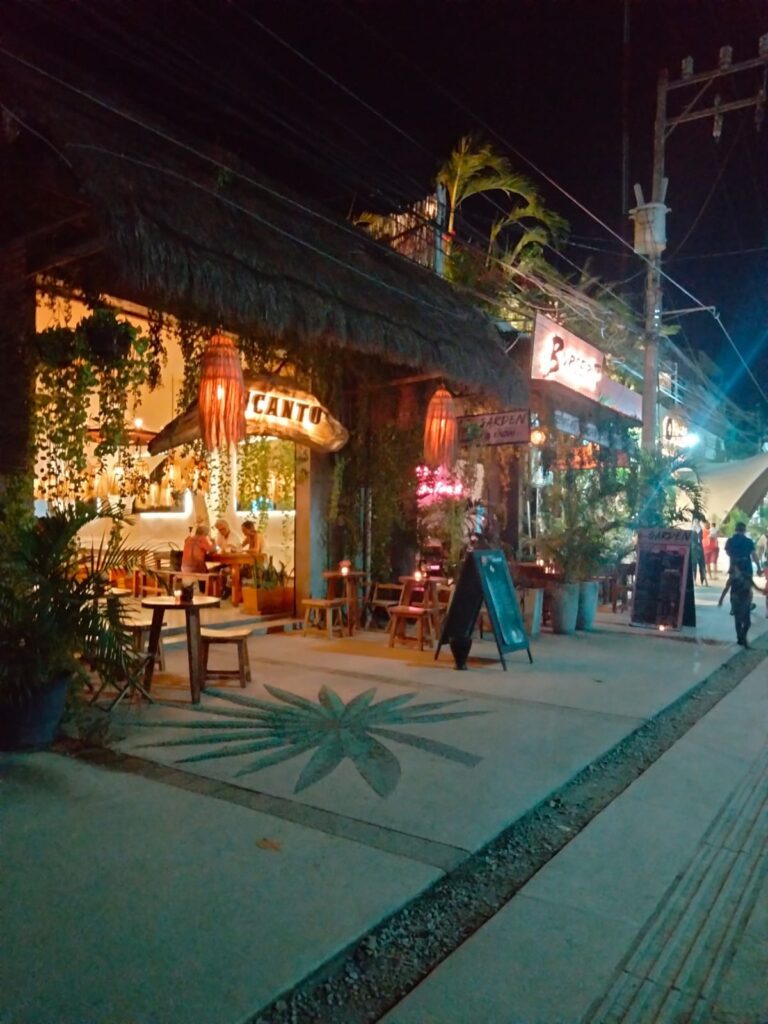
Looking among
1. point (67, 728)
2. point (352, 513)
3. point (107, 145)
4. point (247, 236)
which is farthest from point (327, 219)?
point (67, 728)

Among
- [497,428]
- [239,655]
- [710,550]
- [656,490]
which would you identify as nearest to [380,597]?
[497,428]

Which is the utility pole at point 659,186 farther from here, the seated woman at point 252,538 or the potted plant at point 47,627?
the potted plant at point 47,627

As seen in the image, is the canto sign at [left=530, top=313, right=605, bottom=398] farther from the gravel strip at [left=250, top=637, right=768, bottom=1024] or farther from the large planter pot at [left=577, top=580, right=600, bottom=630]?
the gravel strip at [left=250, top=637, right=768, bottom=1024]

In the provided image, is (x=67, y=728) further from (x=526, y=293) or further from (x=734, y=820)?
(x=526, y=293)

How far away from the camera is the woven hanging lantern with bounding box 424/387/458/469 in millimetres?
10250

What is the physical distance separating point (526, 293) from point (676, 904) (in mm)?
12836

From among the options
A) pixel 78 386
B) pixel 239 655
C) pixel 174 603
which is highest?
pixel 78 386

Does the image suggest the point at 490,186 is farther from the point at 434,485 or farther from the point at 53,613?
the point at 53,613

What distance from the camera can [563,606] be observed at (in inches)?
423

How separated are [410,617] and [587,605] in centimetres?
319

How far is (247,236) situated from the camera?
24.5 ft

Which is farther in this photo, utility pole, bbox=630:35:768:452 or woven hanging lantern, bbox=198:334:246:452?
utility pole, bbox=630:35:768:452

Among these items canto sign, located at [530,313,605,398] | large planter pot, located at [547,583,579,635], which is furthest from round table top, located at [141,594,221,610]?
canto sign, located at [530,313,605,398]

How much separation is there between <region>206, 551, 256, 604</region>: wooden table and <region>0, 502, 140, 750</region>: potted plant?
636cm
